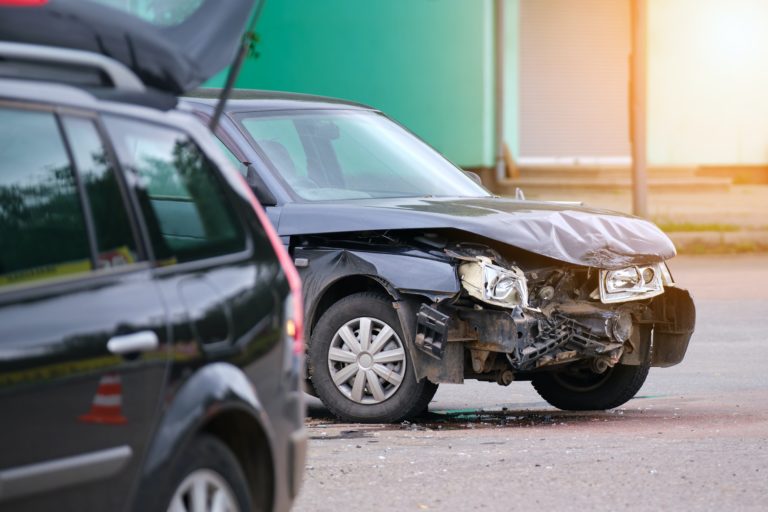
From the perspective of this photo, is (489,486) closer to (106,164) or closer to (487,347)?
(487,347)

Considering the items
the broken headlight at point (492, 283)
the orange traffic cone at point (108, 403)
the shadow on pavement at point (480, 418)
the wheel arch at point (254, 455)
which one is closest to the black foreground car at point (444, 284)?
the broken headlight at point (492, 283)

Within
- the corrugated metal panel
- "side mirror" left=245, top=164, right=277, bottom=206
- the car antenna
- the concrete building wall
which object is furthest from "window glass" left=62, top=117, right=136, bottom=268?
the concrete building wall

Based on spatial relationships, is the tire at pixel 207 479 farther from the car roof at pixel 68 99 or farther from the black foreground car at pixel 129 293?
the car roof at pixel 68 99

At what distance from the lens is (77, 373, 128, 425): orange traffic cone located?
4133 millimetres

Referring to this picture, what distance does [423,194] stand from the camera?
9383mm

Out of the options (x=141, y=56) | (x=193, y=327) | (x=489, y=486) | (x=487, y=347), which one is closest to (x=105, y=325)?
(x=193, y=327)

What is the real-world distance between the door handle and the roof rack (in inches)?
29.2

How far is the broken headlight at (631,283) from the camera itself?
8617mm

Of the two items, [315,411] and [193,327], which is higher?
[193,327]

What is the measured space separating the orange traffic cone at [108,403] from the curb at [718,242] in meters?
17.2

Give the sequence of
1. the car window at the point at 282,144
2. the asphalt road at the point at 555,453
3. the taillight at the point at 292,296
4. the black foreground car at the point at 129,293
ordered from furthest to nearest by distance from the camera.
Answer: the car window at the point at 282,144, the asphalt road at the point at 555,453, the taillight at the point at 292,296, the black foreground car at the point at 129,293

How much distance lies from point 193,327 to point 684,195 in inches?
905

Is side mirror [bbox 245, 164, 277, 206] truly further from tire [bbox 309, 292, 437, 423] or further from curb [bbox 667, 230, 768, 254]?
curb [bbox 667, 230, 768, 254]

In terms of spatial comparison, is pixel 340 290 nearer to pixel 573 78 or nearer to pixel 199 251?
pixel 199 251
